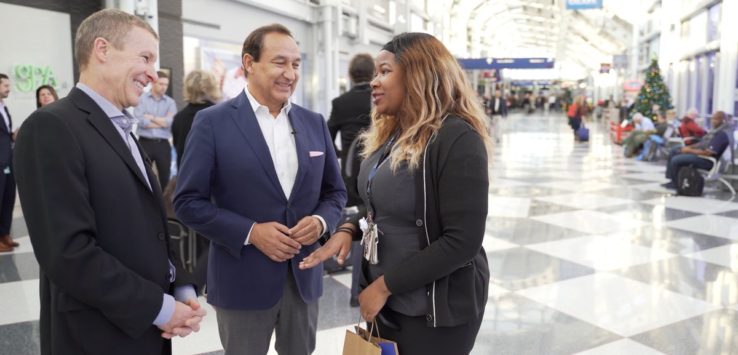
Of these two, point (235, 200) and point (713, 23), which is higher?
point (713, 23)

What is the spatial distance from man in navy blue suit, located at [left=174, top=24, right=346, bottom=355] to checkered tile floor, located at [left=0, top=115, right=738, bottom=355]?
63 centimetres

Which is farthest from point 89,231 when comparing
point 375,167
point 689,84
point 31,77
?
point 689,84

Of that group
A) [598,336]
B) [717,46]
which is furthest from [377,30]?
[598,336]

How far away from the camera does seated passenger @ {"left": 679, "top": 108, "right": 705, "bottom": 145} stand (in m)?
9.43

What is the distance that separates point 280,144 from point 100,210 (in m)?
0.69

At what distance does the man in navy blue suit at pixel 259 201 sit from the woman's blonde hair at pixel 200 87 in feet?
6.93

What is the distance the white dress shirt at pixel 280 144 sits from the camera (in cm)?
184

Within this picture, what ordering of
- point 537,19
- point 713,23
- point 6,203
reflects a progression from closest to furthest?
point 6,203 → point 713,23 → point 537,19

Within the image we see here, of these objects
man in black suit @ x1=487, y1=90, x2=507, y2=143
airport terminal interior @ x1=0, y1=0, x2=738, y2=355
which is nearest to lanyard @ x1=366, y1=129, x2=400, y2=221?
airport terminal interior @ x1=0, y1=0, x2=738, y2=355

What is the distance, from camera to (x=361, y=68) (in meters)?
3.73

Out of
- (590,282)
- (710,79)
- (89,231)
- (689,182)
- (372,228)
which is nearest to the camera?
(89,231)

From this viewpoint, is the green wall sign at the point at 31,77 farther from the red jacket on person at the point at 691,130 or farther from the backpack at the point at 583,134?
the backpack at the point at 583,134

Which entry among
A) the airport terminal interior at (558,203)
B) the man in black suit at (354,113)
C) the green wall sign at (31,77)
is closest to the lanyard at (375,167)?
the airport terminal interior at (558,203)

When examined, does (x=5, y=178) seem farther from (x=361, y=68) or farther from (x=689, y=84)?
(x=689, y=84)
